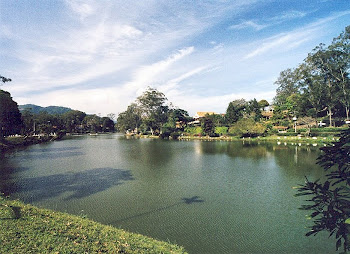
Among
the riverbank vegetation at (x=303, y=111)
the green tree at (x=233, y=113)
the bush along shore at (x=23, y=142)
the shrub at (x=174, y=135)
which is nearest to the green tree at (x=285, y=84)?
the riverbank vegetation at (x=303, y=111)

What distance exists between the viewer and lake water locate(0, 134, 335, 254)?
23.0ft

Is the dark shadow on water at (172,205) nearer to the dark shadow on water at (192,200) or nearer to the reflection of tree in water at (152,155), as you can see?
the dark shadow on water at (192,200)

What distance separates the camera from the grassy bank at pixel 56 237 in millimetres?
4422

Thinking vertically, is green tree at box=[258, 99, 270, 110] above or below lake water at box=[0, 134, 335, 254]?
above

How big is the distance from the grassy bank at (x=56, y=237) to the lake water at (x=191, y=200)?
1928 millimetres

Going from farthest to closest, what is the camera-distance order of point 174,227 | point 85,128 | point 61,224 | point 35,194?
point 85,128, point 35,194, point 174,227, point 61,224

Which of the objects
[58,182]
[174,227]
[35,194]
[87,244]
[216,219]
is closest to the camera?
[87,244]

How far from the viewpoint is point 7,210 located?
6.12m

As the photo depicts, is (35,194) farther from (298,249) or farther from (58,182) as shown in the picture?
(298,249)

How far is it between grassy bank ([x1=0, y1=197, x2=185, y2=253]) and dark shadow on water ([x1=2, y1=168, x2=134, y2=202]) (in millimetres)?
5165

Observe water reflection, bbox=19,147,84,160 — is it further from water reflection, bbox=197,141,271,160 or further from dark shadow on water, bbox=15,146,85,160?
water reflection, bbox=197,141,271,160

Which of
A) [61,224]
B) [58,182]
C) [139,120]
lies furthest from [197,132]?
[61,224]

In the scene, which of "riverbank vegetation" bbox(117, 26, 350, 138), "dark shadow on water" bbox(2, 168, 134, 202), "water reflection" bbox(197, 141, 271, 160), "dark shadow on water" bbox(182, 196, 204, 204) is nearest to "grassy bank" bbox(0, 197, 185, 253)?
"dark shadow on water" bbox(182, 196, 204, 204)

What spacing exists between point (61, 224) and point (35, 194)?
22.7ft
